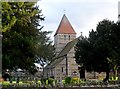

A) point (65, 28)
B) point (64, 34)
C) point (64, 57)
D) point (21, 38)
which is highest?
point (65, 28)

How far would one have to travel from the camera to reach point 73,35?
93.7m

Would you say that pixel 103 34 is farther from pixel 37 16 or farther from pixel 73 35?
pixel 73 35

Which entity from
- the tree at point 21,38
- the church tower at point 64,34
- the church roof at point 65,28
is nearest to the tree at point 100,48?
the tree at point 21,38

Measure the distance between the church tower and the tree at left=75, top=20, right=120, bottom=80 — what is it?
4429cm

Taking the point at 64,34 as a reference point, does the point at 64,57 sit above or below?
below

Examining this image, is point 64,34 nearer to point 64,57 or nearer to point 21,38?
point 64,57

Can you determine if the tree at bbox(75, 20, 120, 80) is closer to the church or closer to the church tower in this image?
the church

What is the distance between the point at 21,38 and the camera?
33.2 metres

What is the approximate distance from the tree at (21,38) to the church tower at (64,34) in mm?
55282

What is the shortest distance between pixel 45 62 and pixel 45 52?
4.66ft

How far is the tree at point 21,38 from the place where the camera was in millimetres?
31141

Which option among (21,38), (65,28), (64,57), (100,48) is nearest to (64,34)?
(65,28)

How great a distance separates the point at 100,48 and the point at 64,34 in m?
51.4

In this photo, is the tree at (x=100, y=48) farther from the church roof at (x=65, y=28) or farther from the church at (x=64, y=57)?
the church roof at (x=65, y=28)
